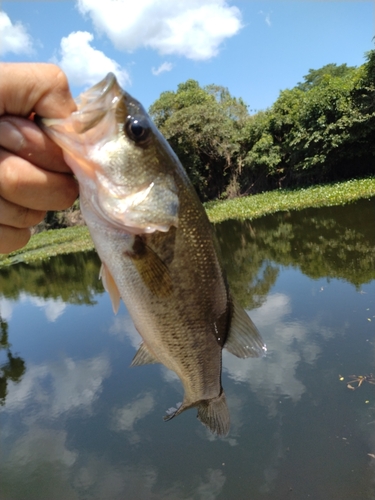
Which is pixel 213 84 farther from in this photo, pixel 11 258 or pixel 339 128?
pixel 11 258

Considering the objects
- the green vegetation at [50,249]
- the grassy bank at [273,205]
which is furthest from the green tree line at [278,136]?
the green vegetation at [50,249]

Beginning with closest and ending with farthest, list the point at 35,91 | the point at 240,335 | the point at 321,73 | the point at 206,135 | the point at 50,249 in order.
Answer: the point at 35,91
the point at 240,335
the point at 50,249
the point at 206,135
the point at 321,73

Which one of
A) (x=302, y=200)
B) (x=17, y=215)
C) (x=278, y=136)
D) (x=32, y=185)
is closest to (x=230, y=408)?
(x=17, y=215)

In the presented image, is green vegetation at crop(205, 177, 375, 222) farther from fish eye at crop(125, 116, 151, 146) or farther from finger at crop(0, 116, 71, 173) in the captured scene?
finger at crop(0, 116, 71, 173)

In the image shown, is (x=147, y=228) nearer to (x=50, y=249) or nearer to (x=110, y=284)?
(x=110, y=284)

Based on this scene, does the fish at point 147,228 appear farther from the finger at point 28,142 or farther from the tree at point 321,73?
the tree at point 321,73

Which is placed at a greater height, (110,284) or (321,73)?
(321,73)

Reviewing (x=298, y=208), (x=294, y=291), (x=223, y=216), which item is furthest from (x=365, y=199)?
(x=294, y=291)
